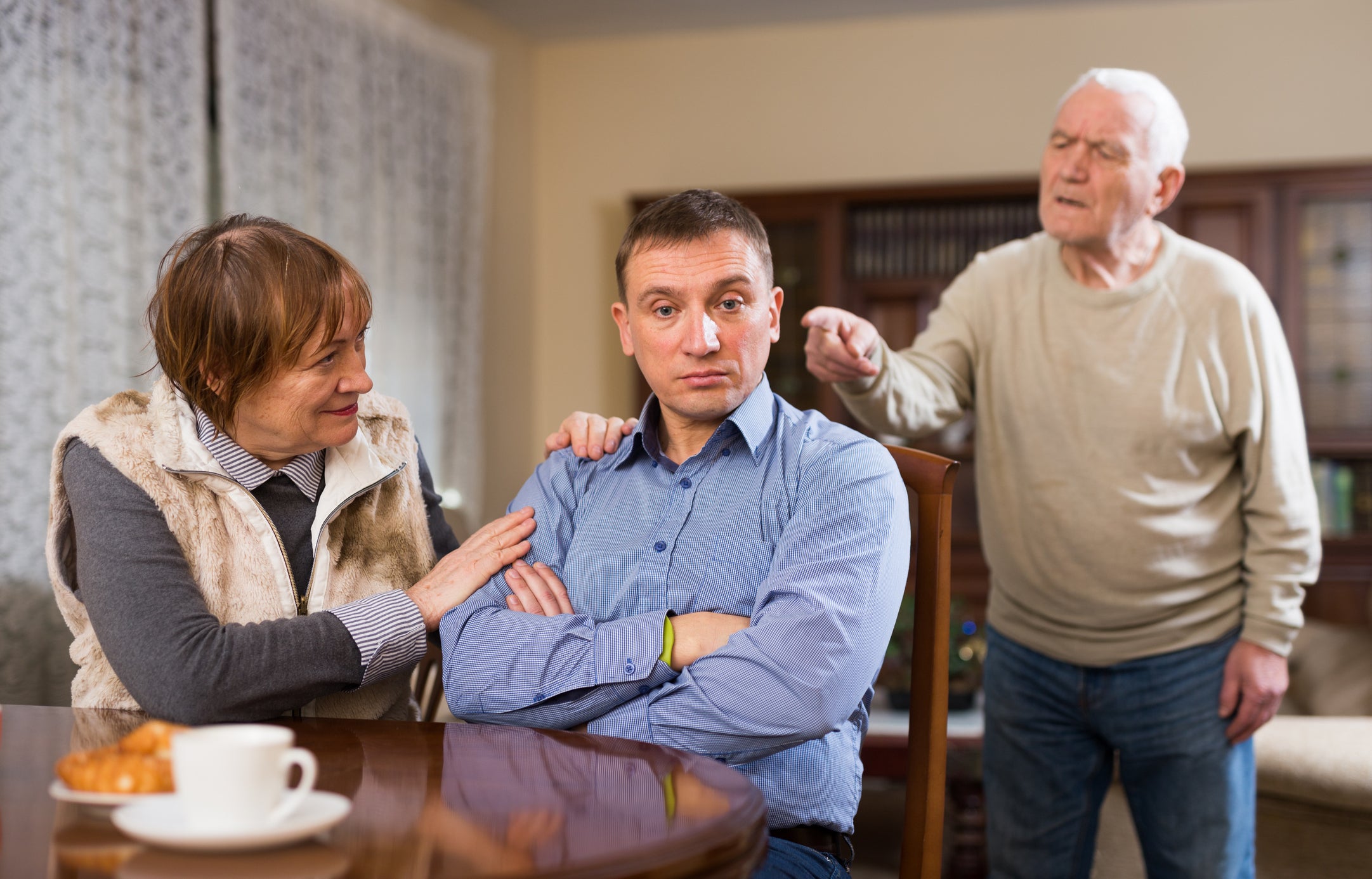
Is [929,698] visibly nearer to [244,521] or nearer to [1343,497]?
[244,521]

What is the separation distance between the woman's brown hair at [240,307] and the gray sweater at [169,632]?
16cm

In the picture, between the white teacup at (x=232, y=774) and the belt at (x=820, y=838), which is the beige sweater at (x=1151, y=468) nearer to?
the belt at (x=820, y=838)

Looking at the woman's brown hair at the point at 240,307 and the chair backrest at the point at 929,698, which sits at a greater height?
the woman's brown hair at the point at 240,307

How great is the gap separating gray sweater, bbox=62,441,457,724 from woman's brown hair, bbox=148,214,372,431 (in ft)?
0.53

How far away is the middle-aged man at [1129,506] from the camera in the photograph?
185cm

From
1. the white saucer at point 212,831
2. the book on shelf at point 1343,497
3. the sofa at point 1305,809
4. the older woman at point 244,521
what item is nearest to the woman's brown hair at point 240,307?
the older woman at point 244,521

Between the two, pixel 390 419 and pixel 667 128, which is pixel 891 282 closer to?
pixel 667 128

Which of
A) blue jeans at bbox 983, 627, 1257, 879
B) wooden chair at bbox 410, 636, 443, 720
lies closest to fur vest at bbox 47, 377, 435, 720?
wooden chair at bbox 410, 636, 443, 720

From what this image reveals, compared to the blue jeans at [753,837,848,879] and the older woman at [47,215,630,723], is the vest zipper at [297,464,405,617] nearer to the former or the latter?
the older woman at [47,215,630,723]

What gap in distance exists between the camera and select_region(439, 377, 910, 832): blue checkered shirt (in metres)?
1.28

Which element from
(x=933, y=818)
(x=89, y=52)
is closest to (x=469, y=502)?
(x=89, y=52)

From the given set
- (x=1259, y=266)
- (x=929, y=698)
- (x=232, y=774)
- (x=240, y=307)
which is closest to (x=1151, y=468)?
(x=929, y=698)

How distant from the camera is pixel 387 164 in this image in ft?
15.0

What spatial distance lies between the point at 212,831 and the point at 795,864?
26.6 inches
